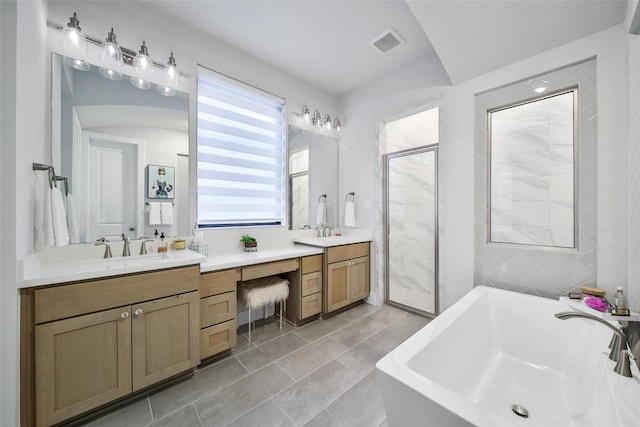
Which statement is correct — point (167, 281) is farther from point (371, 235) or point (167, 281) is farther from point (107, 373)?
point (371, 235)

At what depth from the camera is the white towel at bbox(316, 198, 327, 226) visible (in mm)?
3264

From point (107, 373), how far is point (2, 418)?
0.38m

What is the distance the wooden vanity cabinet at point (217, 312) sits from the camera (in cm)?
Answer: 179

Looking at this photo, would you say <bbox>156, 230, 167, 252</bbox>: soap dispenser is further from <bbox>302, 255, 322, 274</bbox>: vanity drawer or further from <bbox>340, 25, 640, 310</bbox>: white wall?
<bbox>340, 25, 640, 310</bbox>: white wall

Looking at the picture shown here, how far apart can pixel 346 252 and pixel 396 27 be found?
2336 millimetres

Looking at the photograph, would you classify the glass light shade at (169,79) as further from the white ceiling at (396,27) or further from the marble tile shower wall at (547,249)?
the marble tile shower wall at (547,249)

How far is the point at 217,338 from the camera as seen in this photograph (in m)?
1.87

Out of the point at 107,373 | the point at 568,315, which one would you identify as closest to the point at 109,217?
the point at 107,373

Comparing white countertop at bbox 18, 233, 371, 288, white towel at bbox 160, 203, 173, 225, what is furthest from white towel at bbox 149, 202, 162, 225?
white countertop at bbox 18, 233, 371, 288

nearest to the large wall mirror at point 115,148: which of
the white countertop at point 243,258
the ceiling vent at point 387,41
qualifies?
the white countertop at point 243,258

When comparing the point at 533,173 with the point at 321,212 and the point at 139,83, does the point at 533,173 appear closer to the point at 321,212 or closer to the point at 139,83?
the point at 321,212

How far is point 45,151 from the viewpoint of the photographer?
1.58 metres

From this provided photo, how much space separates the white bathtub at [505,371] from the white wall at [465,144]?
0.47 m

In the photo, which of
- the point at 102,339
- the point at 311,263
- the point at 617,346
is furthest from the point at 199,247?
the point at 617,346
